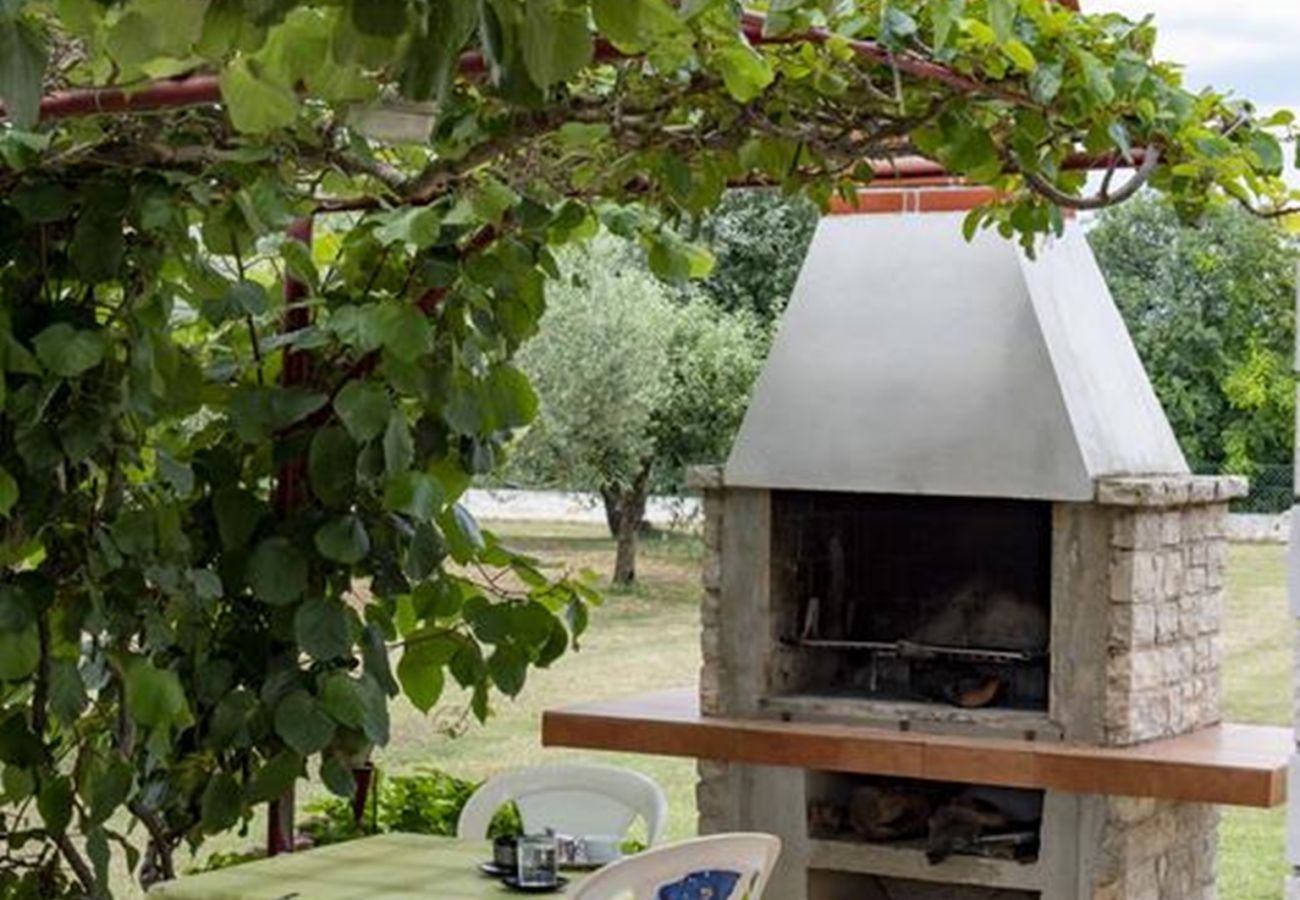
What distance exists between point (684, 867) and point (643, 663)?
15.8 ft

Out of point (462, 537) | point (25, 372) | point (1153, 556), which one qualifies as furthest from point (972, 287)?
point (25, 372)

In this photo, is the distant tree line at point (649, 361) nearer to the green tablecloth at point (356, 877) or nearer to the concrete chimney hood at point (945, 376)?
the concrete chimney hood at point (945, 376)

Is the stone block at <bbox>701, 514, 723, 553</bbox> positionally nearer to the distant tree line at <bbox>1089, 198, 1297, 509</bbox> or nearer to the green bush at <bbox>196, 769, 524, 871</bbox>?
the green bush at <bbox>196, 769, 524, 871</bbox>

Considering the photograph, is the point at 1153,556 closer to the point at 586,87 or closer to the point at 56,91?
the point at 586,87

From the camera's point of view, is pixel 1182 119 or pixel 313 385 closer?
pixel 1182 119

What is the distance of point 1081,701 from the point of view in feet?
19.4

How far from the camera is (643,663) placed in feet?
28.6

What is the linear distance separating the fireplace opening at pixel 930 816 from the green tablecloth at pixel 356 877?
80.0 inches

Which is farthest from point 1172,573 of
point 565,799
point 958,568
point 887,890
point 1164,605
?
point 565,799

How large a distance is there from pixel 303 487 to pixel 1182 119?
67.4 inches

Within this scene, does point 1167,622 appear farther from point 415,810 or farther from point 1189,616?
point 415,810

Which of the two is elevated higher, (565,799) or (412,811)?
(565,799)

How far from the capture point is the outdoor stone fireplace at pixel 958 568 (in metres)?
5.95

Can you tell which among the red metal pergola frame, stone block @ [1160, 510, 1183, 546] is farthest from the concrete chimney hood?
the red metal pergola frame
